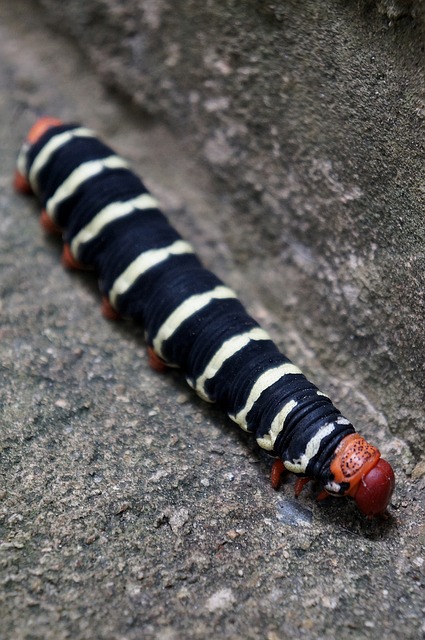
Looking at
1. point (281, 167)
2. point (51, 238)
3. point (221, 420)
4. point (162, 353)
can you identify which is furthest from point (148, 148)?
point (221, 420)

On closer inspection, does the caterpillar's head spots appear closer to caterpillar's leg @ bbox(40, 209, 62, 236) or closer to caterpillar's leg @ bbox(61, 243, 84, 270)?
caterpillar's leg @ bbox(61, 243, 84, 270)

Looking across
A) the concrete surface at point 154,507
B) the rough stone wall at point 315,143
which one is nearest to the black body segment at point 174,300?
the concrete surface at point 154,507

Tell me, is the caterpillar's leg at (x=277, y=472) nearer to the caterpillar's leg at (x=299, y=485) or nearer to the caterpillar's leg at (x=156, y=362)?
the caterpillar's leg at (x=299, y=485)

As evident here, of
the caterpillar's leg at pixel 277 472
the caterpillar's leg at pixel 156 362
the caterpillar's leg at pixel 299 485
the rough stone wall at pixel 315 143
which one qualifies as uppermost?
A: the rough stone wall at pixel 315 143

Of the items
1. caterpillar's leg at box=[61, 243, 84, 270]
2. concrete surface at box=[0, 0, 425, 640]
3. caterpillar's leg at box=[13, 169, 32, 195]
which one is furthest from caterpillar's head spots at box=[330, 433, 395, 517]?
caterpillar's leg at box=[13, 169, 32, 195]

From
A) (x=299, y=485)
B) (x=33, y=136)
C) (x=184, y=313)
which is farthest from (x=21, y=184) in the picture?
(x=299, y=485)

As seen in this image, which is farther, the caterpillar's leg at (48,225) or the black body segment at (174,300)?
the caterpillar's leg at (48,225)

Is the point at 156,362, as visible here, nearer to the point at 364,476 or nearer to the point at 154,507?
the point at 154,507

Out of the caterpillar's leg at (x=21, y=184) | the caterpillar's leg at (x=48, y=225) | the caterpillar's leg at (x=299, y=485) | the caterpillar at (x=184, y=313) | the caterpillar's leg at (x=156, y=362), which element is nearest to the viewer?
the caterpillar at (x=184, y=313)
